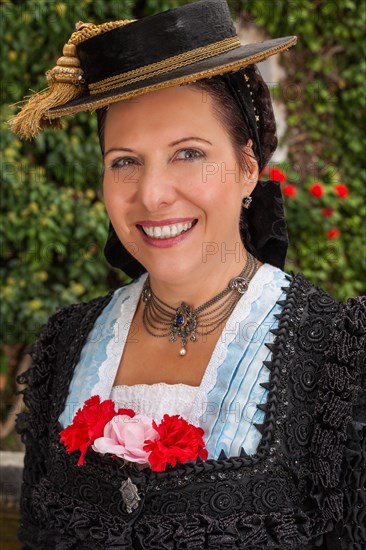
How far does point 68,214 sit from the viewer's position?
4.41m

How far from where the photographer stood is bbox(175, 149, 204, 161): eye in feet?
5.65

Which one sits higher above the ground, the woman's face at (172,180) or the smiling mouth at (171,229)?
the woman's face at (172,180)

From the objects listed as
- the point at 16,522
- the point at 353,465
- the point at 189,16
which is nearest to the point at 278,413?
the point at 353,465

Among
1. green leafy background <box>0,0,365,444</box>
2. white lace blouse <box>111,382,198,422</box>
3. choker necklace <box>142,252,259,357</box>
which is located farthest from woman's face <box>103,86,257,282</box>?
green leafy background <box>0,0,365,444</box>

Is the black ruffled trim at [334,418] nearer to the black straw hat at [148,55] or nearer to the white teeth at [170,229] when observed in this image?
the white teeth at [170,229]

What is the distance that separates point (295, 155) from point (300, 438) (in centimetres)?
439

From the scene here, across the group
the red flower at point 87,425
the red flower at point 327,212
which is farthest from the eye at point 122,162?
the red flower at point 327,212

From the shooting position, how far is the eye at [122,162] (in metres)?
1.78

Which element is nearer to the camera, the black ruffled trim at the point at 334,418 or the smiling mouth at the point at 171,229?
the black ruffled trim at the point at 334,418

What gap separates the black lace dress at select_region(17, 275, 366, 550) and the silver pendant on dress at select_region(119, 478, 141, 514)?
11 mm

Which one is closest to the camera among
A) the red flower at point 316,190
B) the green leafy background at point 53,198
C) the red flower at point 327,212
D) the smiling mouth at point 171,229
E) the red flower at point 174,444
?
the red flower at point 174,444

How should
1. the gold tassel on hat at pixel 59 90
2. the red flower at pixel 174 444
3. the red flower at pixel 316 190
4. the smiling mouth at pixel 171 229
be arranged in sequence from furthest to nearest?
the red flower at pixel 316 190 → the gold tassel on hat at pixel 59 90 → the smiling mouth at pixel 171 229 → the red flower at pixel 174 444

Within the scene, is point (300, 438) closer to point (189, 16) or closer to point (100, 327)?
point (100, 327)

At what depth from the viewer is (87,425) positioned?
5.79 ft
